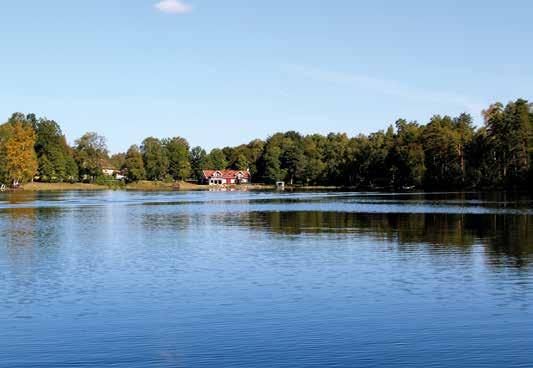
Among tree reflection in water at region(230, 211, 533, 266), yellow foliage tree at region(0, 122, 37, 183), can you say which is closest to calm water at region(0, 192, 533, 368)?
tree reflection in water at region(230, 211, 533, 266)

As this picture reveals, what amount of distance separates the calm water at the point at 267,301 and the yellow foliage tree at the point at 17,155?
113448mm

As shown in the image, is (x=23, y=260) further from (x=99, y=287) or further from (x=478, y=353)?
(x=478, y=353)

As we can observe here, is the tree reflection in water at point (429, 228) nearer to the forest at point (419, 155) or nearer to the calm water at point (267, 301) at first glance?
the calm water at point (267, 301)

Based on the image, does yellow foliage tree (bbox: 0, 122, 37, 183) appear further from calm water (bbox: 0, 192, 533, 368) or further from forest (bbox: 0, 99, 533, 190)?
calm water (bbox: 0, 192, 533, 368)

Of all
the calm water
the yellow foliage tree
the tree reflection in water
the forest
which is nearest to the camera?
the calm water

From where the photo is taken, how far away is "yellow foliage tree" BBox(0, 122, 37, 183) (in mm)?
146875

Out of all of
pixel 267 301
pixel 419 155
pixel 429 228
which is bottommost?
pixel 267 301

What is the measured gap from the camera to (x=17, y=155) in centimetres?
14750

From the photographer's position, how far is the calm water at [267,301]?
14820 mm

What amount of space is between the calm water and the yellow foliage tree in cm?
11345

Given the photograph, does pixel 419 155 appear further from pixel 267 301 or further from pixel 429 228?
pixel 267 301

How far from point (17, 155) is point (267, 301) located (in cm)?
13853

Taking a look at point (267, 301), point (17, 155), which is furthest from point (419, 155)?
point (267, 301)

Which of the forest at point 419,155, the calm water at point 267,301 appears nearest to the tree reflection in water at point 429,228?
the calm water at point 267,301
